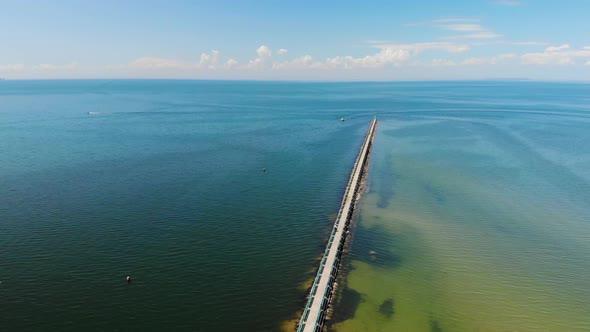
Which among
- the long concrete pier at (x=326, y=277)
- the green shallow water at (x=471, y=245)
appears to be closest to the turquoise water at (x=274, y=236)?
the green shallow water at (x=471, y=245)

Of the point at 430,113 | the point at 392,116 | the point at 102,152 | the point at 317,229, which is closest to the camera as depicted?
the point at 317,229

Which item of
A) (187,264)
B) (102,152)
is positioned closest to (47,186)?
(102,152)

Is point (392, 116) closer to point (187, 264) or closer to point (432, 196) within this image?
point (432, 196)

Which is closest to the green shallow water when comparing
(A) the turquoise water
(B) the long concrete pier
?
(A) the turquoise water

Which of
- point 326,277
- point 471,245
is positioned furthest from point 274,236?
point 471,245

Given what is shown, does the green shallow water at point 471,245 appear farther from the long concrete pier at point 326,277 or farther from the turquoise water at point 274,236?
the long concrete pier at point 326,277
